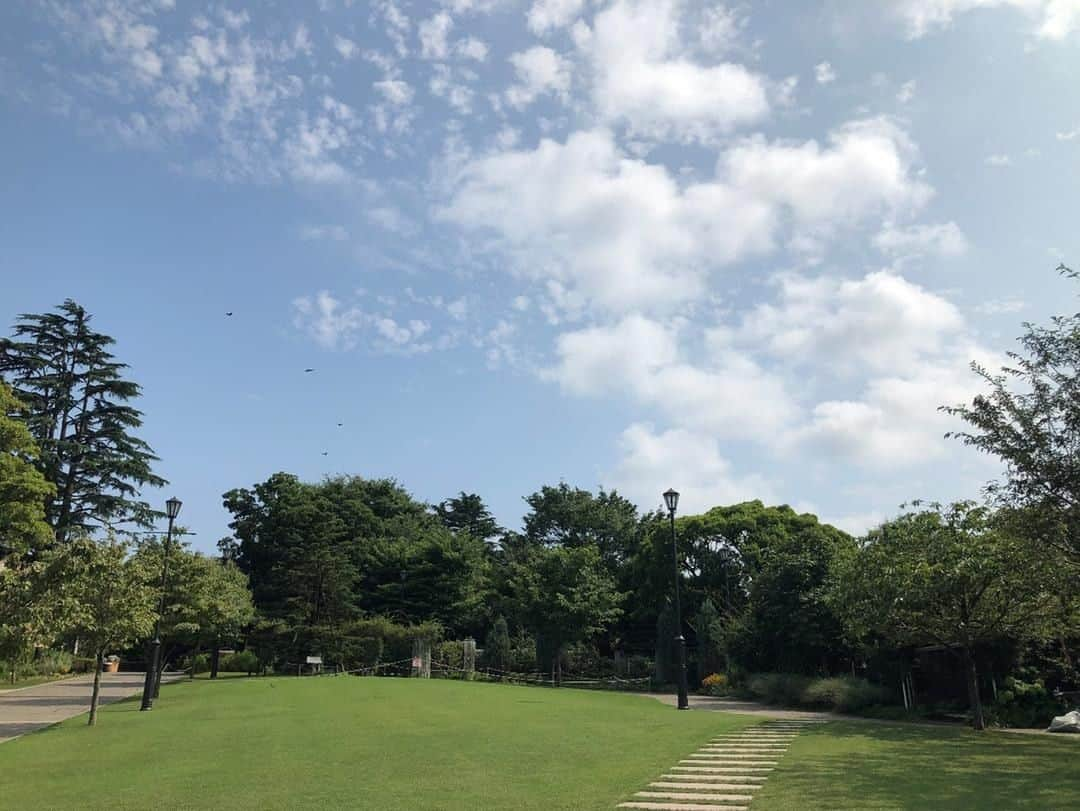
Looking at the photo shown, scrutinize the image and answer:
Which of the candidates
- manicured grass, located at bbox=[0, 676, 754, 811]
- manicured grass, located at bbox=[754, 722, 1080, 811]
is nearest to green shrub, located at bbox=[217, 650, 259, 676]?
manicured grass, located at bbox=[0, 676, 754, 811]

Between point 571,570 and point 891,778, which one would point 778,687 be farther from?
point 891,778

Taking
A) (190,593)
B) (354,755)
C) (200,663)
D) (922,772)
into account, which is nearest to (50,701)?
(190,593)

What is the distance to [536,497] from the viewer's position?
6631 cm

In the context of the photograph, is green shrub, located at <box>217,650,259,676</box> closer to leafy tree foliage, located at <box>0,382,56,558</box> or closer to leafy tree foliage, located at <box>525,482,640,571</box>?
leafy tree foliage, located at <box>0,382,56,558</box>

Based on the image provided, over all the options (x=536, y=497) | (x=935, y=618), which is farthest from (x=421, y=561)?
(x=935, y=618)

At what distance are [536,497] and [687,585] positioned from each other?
2401cm

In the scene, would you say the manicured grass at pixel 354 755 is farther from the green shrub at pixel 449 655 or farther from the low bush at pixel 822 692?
the green shrub at pixel 449 655

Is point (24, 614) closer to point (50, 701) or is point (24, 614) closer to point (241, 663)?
point (50, 701)

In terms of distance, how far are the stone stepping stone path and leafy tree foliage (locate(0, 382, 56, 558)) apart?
27.9 meters

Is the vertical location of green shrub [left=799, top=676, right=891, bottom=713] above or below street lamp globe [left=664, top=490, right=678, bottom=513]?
below

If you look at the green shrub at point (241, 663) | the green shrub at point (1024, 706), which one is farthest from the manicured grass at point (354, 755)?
the green shrub at point (241, 663)

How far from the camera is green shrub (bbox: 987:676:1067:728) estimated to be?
18.3 metres

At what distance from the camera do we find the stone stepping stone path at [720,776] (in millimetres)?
8289

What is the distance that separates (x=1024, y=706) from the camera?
19.0 meters
